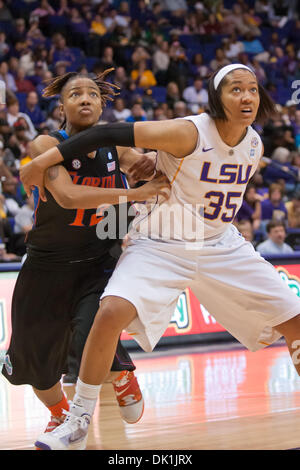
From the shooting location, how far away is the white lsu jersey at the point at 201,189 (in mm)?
3658

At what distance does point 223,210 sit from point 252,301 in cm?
50

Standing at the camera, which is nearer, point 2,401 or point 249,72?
point 249,72

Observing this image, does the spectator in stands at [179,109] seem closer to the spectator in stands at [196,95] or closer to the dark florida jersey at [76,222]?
the spectator in stands at [196,95]

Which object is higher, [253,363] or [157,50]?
[157,50]

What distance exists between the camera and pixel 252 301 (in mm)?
3723

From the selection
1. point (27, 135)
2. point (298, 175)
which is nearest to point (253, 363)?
point (27, 135)

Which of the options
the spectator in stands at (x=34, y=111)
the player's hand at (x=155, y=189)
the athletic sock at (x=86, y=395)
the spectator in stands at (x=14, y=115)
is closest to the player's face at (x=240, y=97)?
the player's hand at (x=155, y=189)

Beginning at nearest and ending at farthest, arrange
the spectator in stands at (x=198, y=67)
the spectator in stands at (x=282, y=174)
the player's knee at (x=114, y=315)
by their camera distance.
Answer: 1. the player's knee at (x=114, y=315)
2. the spectator in stands at (x=282, y=174)
3. the spectator in stands at (x=198, y=67)

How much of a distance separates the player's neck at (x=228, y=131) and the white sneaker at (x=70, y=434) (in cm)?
156

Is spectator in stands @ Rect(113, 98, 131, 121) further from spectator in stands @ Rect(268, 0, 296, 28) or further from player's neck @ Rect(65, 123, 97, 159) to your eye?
player's neck @ Rect(65, 123, 97, 159)

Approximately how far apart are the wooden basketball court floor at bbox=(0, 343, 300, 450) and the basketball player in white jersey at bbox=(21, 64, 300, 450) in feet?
1.76

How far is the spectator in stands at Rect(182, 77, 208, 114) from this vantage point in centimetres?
1342
